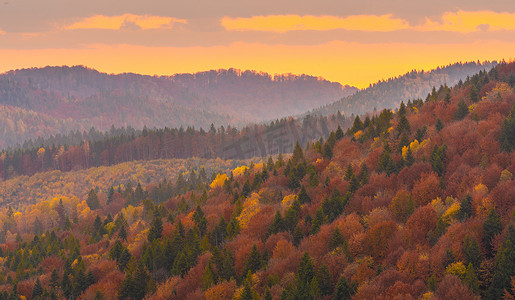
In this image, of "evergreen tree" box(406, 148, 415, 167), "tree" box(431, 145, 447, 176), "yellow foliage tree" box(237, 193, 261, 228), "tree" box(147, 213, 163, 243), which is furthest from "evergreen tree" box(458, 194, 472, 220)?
"tree" box(147, 213, 163, 243)

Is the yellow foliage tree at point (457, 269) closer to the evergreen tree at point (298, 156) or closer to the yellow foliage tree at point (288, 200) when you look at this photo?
the yellow foliage tree at point (288, 200)

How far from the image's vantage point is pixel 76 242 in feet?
422

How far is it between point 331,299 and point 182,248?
42.5m

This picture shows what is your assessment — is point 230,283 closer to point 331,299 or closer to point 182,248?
point 331,299

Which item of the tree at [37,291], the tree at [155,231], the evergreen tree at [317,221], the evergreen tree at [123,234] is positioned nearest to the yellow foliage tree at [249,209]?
the evergreen tree at [317,221]

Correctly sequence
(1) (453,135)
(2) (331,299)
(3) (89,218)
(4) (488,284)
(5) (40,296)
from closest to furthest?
(4) (488,284), (2) (331,299), (5) (40,296), (1) (453,135), (3) (89,218)

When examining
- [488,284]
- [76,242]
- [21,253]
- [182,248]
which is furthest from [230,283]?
[21,253]

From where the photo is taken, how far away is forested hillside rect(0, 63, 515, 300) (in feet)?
203

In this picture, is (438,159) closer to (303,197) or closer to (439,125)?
(439,125)

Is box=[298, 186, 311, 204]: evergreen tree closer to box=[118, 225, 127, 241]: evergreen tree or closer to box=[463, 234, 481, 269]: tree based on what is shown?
box=[463, 234, 481, 269]: tree

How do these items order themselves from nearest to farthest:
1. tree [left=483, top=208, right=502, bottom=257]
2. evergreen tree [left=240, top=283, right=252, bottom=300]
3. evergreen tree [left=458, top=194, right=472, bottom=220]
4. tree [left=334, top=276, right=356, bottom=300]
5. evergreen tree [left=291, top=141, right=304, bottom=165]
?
tree [left=334, top=276, right=356, bottom=300]
tree [left=483, top=208, right=502, bottom=257]
evergreen tree [left=240, top=283, right=252, bottom=300]
evergreen tree [left=458, top=194, right=472, bottom=220]
evergreen tree [left=291, top=141, right=304, bottom=165]

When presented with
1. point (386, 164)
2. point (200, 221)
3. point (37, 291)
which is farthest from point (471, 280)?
point (37, 291)

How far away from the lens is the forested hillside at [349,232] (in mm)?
61938

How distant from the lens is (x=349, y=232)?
257 ft
